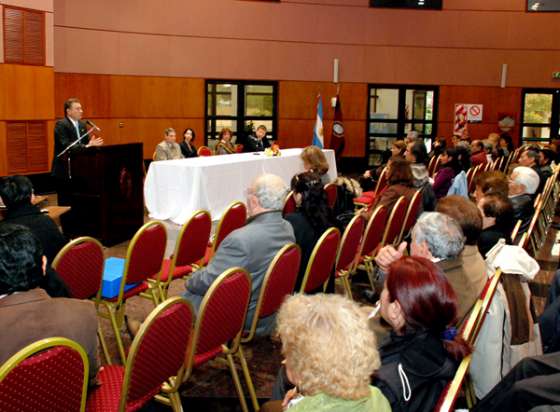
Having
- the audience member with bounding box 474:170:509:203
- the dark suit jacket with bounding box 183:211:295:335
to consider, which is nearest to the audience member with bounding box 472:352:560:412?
the dark suit jacket with bounding box 183:211:295:335

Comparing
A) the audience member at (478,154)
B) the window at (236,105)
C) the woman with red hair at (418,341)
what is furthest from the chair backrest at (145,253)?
the window at (236,105)

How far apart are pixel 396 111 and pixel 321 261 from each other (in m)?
11.2

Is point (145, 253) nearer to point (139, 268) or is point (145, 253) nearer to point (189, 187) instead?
point (139, 268)

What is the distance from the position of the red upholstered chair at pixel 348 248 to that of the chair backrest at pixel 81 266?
64.4 inches

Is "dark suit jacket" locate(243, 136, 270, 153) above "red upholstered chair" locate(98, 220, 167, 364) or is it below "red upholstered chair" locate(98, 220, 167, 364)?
above

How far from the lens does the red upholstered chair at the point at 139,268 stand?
11.5 ft

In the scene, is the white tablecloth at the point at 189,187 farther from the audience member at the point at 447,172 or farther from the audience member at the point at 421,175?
the audience member at the point at 447,172

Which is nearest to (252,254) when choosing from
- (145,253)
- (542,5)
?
(145,253)

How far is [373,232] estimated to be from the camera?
4.67 meters

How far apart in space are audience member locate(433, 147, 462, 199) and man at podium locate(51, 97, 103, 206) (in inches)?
152

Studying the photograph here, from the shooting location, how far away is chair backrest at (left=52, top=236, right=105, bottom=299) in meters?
3.12

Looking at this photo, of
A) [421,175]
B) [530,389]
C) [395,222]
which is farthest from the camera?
[421,175]

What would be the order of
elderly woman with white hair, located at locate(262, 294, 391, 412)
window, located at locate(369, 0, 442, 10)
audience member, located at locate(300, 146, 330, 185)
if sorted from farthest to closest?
window, located at locate(369, 0, 442, 10), audience member, located at locate(300, 146, 330, 185), elderly woman with white hair, located at locate(262, 294, 391, 412)

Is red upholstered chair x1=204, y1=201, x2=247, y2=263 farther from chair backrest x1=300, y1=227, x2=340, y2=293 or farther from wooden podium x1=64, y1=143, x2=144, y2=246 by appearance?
wooden podium x1=64, y1=143, x2=144, y2=246
